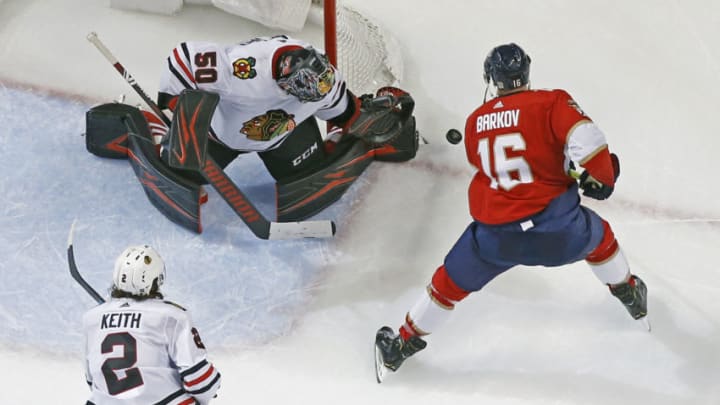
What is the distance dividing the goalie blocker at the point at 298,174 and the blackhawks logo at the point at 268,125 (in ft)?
0.50

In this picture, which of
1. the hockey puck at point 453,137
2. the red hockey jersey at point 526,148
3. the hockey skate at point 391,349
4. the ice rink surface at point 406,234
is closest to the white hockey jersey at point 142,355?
the ice rink surface at point 406,234

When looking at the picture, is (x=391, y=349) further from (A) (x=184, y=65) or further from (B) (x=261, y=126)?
(A) (x=184, y=65)

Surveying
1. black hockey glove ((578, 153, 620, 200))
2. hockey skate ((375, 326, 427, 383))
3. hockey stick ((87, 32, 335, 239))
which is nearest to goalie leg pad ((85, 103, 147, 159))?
hockey stick ((87, 32, 335, 239))

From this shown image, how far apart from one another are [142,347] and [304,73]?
3.39 ft

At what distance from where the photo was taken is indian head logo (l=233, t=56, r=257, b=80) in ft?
10.7

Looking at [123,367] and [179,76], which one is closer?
[123,367]

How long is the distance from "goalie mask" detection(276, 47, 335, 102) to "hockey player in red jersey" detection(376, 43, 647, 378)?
0.51m

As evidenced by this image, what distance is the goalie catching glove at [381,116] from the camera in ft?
11.9

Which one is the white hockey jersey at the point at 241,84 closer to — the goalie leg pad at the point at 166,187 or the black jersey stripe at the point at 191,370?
the goalie leg pad at the point at 166,187

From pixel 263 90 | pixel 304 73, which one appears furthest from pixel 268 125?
pixel 304 73

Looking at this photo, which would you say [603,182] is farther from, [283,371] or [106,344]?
[106,344]

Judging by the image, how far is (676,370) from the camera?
3178 millimetres

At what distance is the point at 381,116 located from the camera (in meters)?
3.64

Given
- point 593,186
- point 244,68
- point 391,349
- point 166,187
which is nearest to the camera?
point 593,186
